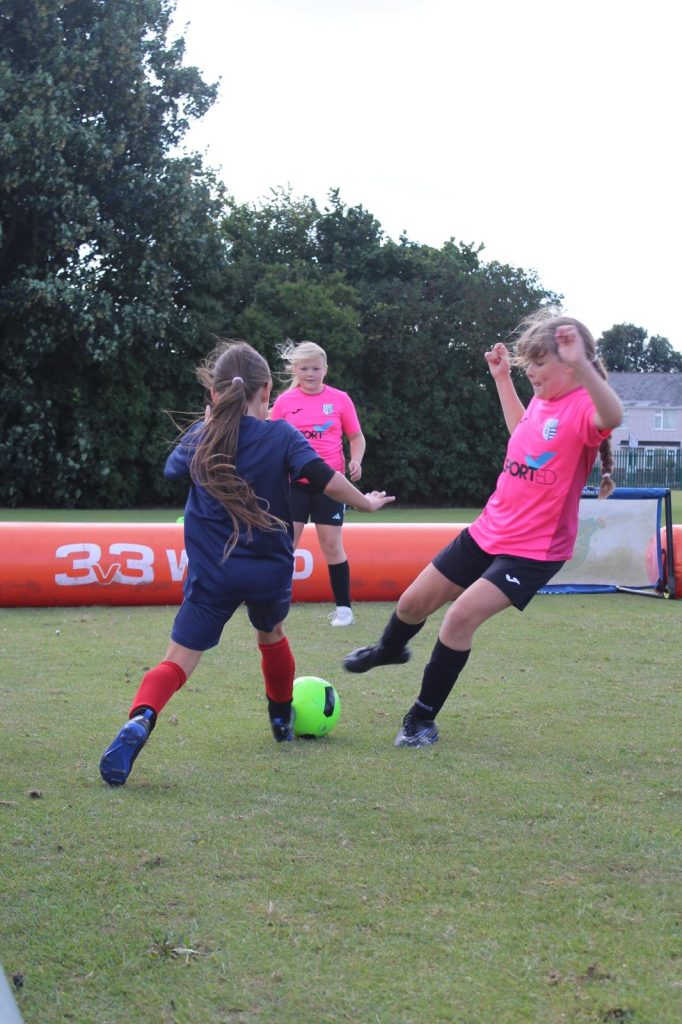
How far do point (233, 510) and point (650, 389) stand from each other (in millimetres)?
103789

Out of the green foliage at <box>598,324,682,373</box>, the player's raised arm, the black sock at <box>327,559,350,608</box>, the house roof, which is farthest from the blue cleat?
the green foliage at <box>598,324,682,373</box>

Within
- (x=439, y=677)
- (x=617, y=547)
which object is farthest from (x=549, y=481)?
(x=617, y=547)

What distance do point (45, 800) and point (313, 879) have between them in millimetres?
1266

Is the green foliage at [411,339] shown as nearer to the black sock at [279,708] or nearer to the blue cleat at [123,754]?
the black sock at [279,708]

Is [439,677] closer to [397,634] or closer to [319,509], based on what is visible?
[397,634]

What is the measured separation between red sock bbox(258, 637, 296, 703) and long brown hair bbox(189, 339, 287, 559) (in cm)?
67

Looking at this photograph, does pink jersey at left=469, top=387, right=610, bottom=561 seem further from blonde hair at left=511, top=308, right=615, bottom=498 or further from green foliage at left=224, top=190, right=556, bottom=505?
green foliage at left=224, top=190, right=556, bottom=505

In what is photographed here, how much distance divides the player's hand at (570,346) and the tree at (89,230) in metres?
22.2

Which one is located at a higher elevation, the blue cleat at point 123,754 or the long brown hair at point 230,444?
the long brown hair at point 230,444

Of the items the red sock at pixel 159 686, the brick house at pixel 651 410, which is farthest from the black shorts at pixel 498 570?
the brick house at pixel 651 410

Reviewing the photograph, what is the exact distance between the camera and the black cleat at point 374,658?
17.5ft

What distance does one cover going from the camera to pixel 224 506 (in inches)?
172

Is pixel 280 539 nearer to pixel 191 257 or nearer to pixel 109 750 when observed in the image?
pixel 109 750

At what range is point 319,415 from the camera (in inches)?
350
